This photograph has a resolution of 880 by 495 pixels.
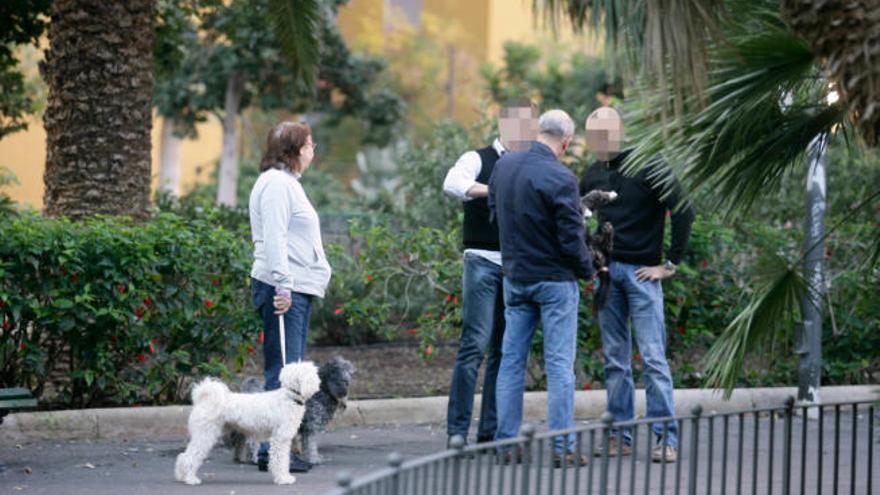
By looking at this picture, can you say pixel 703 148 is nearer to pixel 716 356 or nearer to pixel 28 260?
pixel 716 356

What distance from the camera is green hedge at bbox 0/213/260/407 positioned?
29.6ft

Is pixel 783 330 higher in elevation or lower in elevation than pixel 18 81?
lower

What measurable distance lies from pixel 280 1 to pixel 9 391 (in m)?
5.24

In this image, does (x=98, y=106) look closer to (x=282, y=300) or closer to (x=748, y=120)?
(x=282, y=300)

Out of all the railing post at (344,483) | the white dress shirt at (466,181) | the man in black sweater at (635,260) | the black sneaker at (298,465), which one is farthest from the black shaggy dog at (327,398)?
the railing post at (344,483)

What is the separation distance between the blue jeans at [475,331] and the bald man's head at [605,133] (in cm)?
93

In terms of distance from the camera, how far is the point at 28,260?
888 centimetres

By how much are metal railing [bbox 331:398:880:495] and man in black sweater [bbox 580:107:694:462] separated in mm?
274

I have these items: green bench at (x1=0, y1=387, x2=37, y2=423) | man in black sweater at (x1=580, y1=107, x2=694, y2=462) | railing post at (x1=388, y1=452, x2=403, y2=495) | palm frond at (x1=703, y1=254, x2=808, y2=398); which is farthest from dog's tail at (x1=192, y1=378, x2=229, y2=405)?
railing post at (x1=388, y1=452, x2=403, y2=495)

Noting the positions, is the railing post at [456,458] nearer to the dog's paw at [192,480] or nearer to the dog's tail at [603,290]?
the dog's paw at [192,480]

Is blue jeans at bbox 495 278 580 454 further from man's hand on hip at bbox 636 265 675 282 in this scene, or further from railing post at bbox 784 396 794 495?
railing post at bbox 784 396 794 495

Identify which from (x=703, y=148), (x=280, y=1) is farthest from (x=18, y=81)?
(x=703, y=148)

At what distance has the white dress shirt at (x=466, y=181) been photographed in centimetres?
810

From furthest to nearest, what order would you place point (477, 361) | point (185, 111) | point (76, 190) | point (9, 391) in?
point (185, 111), point (76, 190), point (477, 361), point (9, 391)
